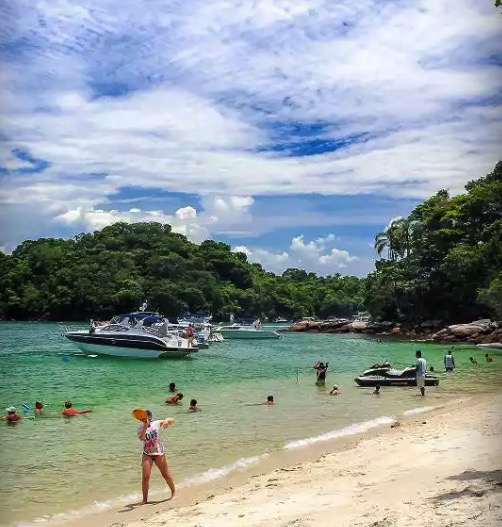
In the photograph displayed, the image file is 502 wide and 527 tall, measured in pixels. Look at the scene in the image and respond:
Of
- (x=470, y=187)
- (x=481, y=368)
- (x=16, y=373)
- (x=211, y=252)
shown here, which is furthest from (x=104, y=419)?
(x=211, y=252)

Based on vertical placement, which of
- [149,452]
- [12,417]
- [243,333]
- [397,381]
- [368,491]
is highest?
[149,452]

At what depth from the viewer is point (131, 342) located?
40.2 metres

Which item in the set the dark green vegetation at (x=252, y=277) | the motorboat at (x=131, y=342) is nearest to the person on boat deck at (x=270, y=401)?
the motorboat at (x=131, y=342)

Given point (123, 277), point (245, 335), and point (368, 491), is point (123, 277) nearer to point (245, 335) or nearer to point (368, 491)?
point (245, 335)

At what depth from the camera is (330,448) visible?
15031 mm

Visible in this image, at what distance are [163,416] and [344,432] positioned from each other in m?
6.19

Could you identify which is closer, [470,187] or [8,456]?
[8,456]

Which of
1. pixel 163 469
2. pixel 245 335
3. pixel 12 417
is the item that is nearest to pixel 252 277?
pixel 245 335

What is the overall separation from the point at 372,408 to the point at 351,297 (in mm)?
135142

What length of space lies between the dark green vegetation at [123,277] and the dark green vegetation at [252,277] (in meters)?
0.19

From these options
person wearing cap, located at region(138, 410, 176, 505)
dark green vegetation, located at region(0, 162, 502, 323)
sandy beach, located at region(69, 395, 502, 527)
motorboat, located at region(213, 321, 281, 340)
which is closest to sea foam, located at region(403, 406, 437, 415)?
sandy beach, located at region(69, 395, 502, 527)

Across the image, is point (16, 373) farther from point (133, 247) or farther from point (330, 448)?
point (133, 247)

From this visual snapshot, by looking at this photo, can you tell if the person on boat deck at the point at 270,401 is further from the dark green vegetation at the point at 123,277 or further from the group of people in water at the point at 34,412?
the dark green vegetation at the point at 123,277

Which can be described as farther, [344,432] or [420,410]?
[420,410]
